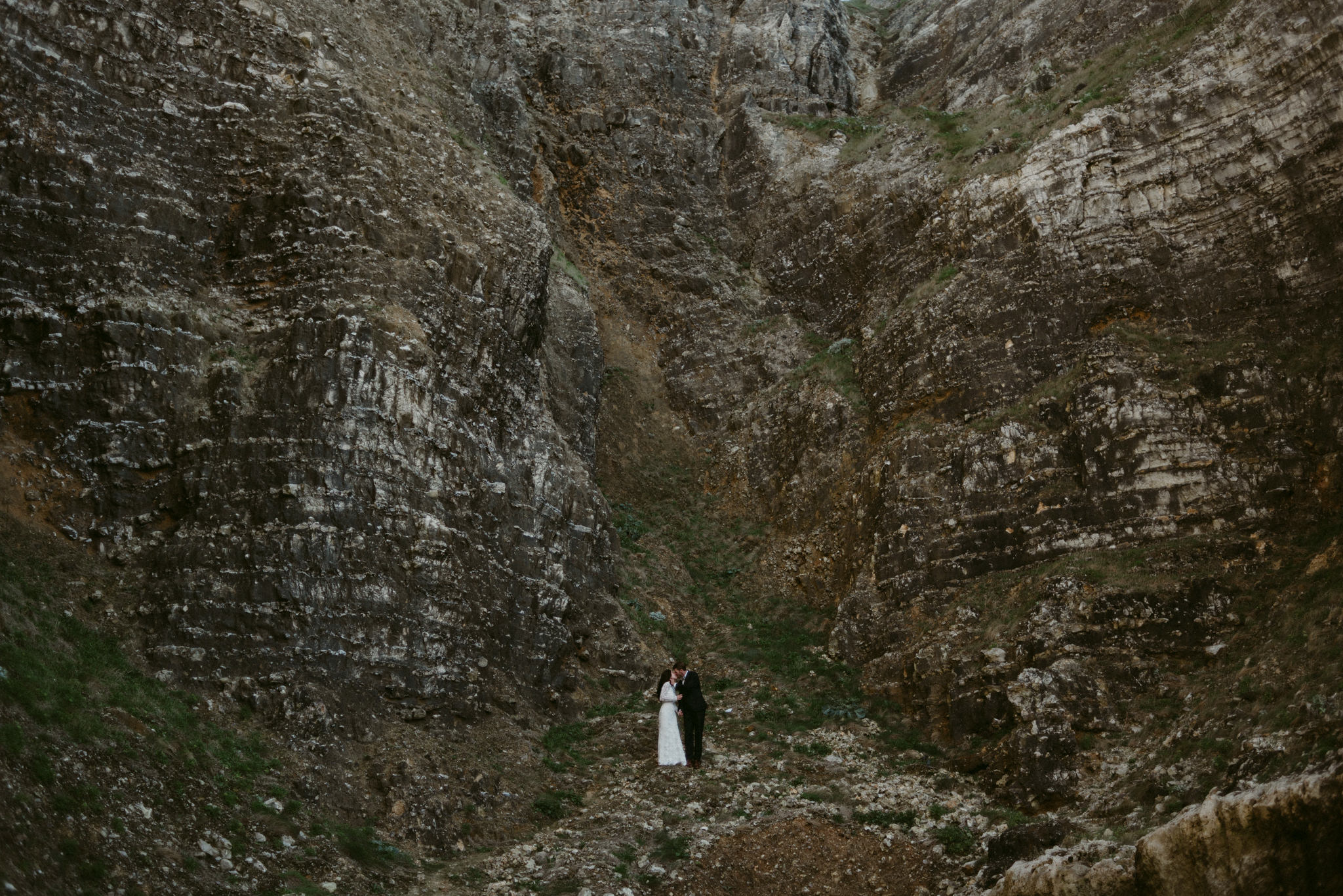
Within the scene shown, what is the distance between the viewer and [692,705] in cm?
1641

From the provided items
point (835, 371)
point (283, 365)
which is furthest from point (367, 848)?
point (835, 371)

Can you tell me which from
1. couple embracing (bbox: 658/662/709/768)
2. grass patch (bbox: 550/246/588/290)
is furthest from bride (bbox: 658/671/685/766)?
grass patch (bbox: 550/246/588/290)

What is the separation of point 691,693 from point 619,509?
34.3 ft

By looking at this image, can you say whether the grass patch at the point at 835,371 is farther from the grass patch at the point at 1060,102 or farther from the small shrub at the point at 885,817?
the small shrub at the point at 885,817

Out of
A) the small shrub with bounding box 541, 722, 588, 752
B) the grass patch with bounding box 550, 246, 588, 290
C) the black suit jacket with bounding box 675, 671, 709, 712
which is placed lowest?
the small shrub with bounding box 541, 722, 588, 752

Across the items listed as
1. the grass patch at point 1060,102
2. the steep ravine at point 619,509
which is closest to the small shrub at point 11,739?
the steep ravine at point 619,509

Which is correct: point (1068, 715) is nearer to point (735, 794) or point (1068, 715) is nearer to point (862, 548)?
point (735, 794)

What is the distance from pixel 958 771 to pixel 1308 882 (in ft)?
27.6

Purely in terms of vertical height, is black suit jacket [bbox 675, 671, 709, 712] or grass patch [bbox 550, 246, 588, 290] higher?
grass patch [bbox 550, 246, 588, 290]

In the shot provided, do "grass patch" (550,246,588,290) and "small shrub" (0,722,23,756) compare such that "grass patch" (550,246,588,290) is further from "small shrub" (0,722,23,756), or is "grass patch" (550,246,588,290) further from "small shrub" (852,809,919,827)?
"small shrub" (0,722,23,756)

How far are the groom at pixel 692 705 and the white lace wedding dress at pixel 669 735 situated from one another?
0.47ft

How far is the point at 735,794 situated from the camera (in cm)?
1538

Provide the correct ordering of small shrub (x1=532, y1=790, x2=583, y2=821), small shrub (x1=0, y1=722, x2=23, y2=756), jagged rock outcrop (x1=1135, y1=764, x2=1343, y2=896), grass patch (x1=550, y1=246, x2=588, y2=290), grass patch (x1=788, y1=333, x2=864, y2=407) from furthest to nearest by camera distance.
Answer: grass patch (x1=550, y1=246, x2=588, y2=290) → grass patch (x1=788, y1=333, x2=864, y2=407) → small shrub (x1=532, y1=790, x2=583, y2=821) → small shrub (x1=0, y1=722, x2=23, y2=756) → jagged rock outcrop (x1=1135, y1=764, x2=1343, y2=896)

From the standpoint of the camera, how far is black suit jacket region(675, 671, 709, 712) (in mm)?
16406
